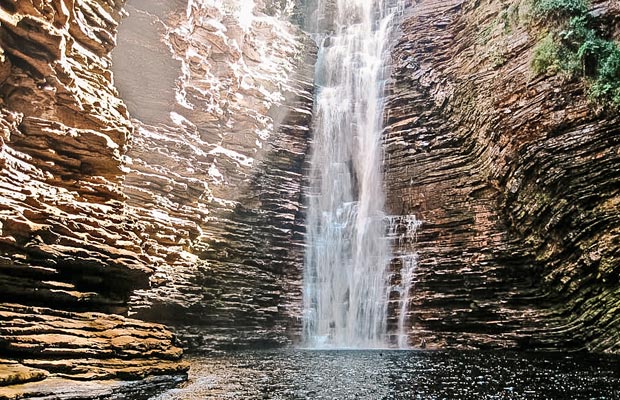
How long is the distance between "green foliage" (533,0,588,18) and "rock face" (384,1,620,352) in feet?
1.99

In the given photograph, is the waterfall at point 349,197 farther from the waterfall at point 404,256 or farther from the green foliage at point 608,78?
the green foliage at point 608,78

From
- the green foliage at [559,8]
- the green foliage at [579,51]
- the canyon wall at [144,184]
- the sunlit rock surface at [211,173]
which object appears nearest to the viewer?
the canyon wall at [144,184]

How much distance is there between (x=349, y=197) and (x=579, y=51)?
13020 millimetres

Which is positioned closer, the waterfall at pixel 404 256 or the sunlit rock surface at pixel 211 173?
the sunlit rock surface at pixel 211 173

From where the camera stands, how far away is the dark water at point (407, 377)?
8.93 m

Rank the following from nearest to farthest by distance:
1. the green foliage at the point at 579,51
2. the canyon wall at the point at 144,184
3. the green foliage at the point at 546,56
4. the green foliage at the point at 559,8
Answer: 1. the canyon wall at the point at 144,184
2. the green foliage at the point at 579,51
3. the green foliage at the point at 559,8
4. the green foliage at the point at 546,56

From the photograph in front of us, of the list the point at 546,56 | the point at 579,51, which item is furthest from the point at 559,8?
the point at 579,51

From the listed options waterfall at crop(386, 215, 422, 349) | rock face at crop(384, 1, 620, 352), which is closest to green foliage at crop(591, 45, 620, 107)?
rock face at crop(384, 1, 620, 352)

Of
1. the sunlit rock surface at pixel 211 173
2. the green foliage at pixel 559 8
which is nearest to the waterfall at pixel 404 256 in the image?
the sunlit rock surface at pixel 211 173

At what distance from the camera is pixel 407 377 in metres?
11.0

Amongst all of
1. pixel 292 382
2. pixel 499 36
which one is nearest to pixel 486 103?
pixel 499 36

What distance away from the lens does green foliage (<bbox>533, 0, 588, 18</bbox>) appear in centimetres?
1645

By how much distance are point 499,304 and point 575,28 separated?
11175mm

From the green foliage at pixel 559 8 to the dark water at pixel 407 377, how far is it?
500 inches
